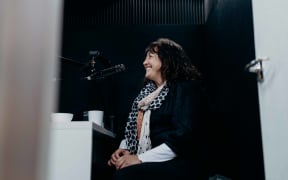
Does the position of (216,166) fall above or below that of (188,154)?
below

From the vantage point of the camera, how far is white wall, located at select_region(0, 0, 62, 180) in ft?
0.71

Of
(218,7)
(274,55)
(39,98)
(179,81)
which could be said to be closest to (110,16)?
(218,7)

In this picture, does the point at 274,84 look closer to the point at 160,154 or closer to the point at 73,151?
the point at 160,154

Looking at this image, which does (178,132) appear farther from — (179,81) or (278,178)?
(278,178)

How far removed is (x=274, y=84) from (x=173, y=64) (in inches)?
32.3

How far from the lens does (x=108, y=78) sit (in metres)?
2.46

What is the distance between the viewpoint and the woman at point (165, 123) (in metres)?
1.46

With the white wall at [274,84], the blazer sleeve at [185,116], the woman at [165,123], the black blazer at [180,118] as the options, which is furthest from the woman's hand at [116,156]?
the white wall at [274,84]

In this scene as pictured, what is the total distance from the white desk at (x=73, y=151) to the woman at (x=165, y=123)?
21 centimetres

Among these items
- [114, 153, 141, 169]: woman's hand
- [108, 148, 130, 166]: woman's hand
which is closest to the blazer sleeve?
[114, 153, 141, 169]: woman's hand

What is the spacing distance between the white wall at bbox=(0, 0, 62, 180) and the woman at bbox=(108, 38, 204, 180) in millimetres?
1202

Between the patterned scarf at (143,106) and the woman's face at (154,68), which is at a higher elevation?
the woman's face at (154,68)

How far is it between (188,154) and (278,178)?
22.5 inches

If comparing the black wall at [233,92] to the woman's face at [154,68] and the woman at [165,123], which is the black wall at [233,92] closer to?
the woman at [165,123]
